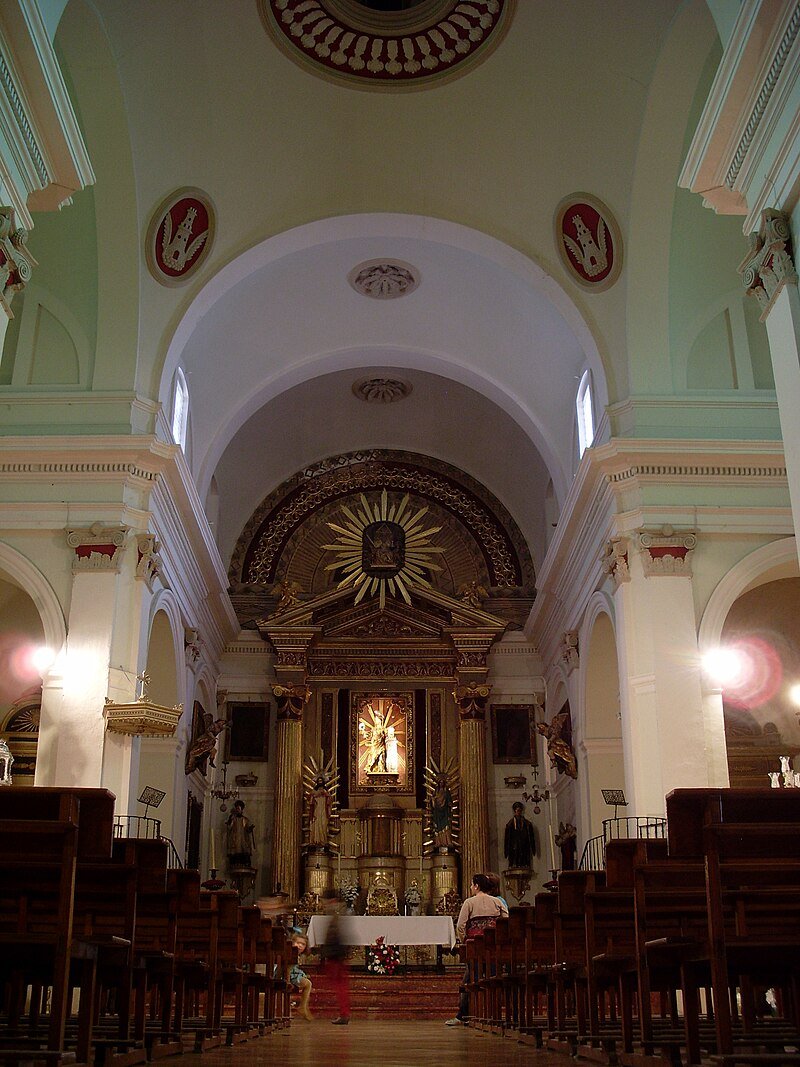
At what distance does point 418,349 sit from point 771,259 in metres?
9.74

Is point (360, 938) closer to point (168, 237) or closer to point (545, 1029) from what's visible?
point (545, 1029)

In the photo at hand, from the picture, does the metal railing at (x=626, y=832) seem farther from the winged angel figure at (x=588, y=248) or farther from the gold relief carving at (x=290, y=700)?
the gold relief carving at (x=290, y=700)

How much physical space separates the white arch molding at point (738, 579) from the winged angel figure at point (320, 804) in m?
8.56

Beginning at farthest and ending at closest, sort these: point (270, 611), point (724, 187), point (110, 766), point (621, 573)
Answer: point (270, 611) < point (621, 573) < point (110, 766) < point (724, 187)

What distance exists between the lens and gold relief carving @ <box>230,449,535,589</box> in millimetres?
20359

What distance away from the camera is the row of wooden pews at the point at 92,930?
4.58 metres

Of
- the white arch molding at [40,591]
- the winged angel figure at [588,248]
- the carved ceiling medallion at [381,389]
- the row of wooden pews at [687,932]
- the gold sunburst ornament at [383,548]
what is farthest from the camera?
the gold sunburst ornament at [383,548]

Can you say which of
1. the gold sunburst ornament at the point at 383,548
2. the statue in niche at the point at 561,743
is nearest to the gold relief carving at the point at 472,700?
the gold sunburst ornament at the point at 383,548

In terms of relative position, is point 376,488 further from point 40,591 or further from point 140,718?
point 140,718

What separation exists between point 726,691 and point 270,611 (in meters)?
8.21

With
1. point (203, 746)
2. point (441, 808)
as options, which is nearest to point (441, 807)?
point (441, 808)

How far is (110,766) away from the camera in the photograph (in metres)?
11.1

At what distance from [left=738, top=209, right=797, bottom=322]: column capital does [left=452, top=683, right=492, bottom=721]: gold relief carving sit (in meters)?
12.6

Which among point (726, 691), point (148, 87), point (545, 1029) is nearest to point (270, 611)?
point (726, 691)
